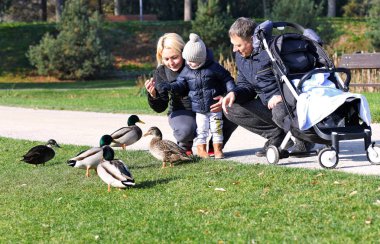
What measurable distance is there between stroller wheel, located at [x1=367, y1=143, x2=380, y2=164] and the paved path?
0.09 m

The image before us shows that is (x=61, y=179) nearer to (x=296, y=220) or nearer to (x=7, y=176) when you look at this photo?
(x=7, y=176)

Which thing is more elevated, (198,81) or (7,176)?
(198,81)

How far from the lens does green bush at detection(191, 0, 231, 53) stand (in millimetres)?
44438

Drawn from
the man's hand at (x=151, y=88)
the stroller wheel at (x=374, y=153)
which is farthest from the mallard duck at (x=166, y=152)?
the stroller wheel at (x=374, y=153)

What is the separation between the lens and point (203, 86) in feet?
32.8

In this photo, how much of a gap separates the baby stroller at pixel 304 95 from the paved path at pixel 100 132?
21cm

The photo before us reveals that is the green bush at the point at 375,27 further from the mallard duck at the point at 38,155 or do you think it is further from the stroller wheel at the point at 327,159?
the stroller wheel at the point at 327,159

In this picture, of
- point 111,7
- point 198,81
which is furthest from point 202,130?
point 111,7

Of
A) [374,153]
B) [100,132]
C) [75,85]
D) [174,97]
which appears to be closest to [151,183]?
[174,97]

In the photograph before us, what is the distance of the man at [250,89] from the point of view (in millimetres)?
9508

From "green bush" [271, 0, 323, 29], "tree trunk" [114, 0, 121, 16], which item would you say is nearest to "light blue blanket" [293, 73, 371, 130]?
"green bush" [271, 0, 323, 29]

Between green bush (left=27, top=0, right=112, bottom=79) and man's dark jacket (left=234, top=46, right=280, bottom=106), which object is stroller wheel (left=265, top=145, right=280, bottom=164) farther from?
green bush (left=27, top=0, right=112, bottom=79)

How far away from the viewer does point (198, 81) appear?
997 centimetres

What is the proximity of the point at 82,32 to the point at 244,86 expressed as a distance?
1313 inches
